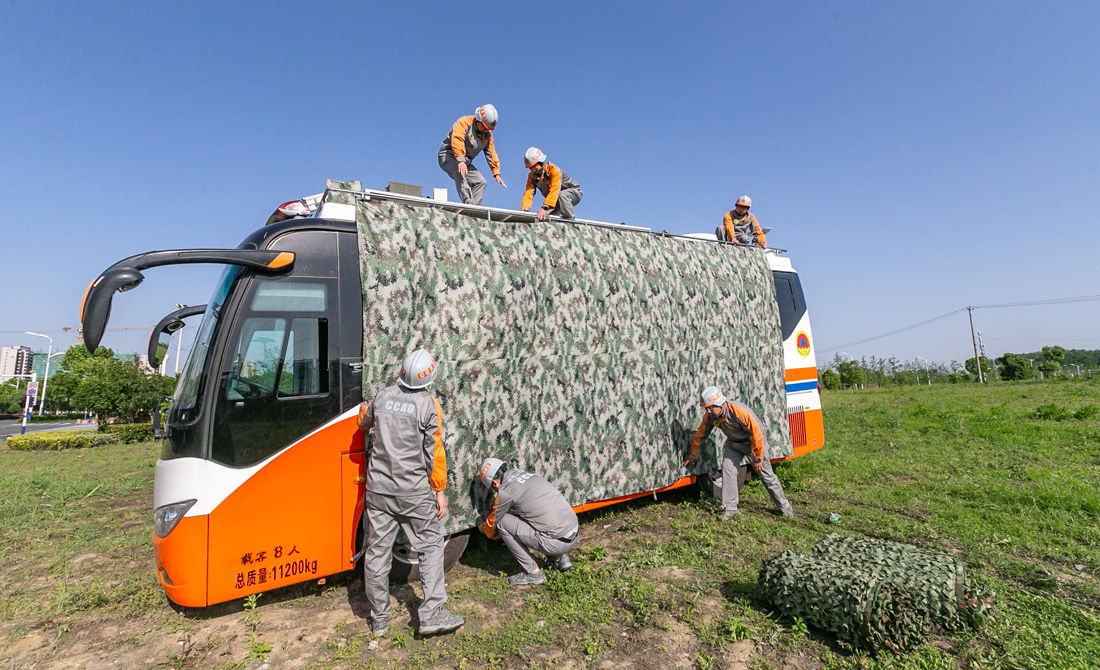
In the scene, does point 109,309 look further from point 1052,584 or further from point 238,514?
point 1052,584

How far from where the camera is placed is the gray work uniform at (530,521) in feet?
15.8

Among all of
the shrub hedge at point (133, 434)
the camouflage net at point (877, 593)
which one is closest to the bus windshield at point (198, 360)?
the camouflage net at point (877, 593)

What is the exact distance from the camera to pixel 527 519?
4.88 metres

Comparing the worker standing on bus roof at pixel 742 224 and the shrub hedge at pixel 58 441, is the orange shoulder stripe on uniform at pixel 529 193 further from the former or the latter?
the shrub hedge at pixel 58 441

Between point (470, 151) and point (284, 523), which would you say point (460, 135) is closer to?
point (470, 151)

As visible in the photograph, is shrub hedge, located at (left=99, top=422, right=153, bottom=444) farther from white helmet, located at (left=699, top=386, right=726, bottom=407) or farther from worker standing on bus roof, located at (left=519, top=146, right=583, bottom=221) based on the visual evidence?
white helmet, located at (left=699, top=386, right=726, bottom=407)

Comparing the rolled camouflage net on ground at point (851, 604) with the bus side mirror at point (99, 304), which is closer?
the rolled camouflage net on ground at point (851, 604)

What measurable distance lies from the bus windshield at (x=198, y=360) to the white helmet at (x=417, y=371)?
1.53 meters

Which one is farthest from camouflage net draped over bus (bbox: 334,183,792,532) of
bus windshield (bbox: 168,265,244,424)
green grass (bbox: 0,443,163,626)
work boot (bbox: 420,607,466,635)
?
green grass (bbox: 0,443,163,626)

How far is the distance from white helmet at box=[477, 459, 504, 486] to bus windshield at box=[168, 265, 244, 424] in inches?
93.3

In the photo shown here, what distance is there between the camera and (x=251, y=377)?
410 centimetres

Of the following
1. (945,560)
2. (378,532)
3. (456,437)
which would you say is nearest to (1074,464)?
(945,560)

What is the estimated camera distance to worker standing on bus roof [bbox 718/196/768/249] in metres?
8.80

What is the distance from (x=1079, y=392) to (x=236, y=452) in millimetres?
25047
